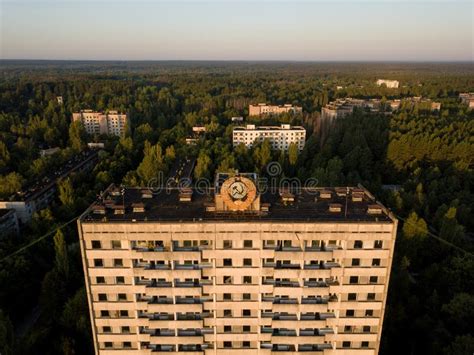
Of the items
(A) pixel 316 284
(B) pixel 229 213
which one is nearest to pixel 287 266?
(A) pixel 316 284

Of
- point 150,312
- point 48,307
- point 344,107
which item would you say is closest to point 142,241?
point 150,312

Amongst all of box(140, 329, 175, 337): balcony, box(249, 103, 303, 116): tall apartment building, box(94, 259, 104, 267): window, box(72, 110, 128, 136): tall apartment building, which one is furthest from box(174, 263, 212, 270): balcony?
box(249, 103, 303, 116): tall apartment building

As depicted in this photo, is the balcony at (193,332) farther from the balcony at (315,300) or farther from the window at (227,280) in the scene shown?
the balcony at (315,300)

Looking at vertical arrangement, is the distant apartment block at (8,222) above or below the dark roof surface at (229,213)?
below

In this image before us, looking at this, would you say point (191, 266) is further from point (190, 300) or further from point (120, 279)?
point (120, 279)

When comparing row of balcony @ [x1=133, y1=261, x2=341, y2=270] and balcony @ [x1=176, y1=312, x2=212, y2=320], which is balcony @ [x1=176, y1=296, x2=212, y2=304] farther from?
row of balcony @ [x1=133, y1=261, x2=341, y2=270]

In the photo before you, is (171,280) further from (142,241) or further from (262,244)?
(262,244)

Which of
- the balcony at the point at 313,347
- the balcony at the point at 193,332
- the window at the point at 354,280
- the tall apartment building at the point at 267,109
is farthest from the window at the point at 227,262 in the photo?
the tall apartment building at the point at 267,109
